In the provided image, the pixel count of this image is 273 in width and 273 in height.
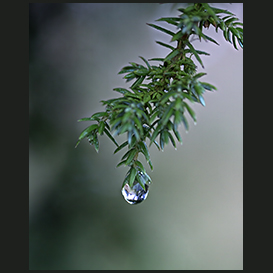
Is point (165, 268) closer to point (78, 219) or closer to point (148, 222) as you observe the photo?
point (148, 222)

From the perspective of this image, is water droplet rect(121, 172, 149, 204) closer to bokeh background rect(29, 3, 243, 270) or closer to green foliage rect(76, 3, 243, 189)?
green foliage rect(76, 3, 243, 189)

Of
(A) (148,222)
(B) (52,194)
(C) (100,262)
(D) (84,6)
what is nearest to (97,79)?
(D) (84,6)

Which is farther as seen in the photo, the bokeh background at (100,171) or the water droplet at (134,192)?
the bokeh background at (100,171)

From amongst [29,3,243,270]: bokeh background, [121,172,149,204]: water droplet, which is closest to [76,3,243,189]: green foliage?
[121,172,149,204]: water droplet

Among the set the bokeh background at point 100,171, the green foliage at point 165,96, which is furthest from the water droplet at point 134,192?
the bokeh background at point 100,171

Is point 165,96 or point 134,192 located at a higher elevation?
point 165,96

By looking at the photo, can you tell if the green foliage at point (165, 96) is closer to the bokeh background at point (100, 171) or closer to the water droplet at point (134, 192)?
the water droplet at point (134, 192)

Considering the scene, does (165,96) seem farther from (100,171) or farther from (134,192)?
(100,171)

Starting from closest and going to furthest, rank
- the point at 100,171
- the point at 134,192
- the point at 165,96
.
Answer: the point at 165,96, the point at 134,192, the point at 100,171

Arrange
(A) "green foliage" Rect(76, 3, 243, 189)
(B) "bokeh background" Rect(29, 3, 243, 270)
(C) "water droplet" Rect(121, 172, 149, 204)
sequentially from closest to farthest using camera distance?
1. (A) "green foliage" Rect(76, 3, 243, 189)
2. (C) "water droplet" Rect(121, 172, 149, 204)
3. (B) "bokeh background" Rect(29, 3, 243, 270)

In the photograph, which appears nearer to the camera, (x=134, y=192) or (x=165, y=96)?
(x=165, y=96)

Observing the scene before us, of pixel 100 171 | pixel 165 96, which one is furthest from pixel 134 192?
pixel 100 171
